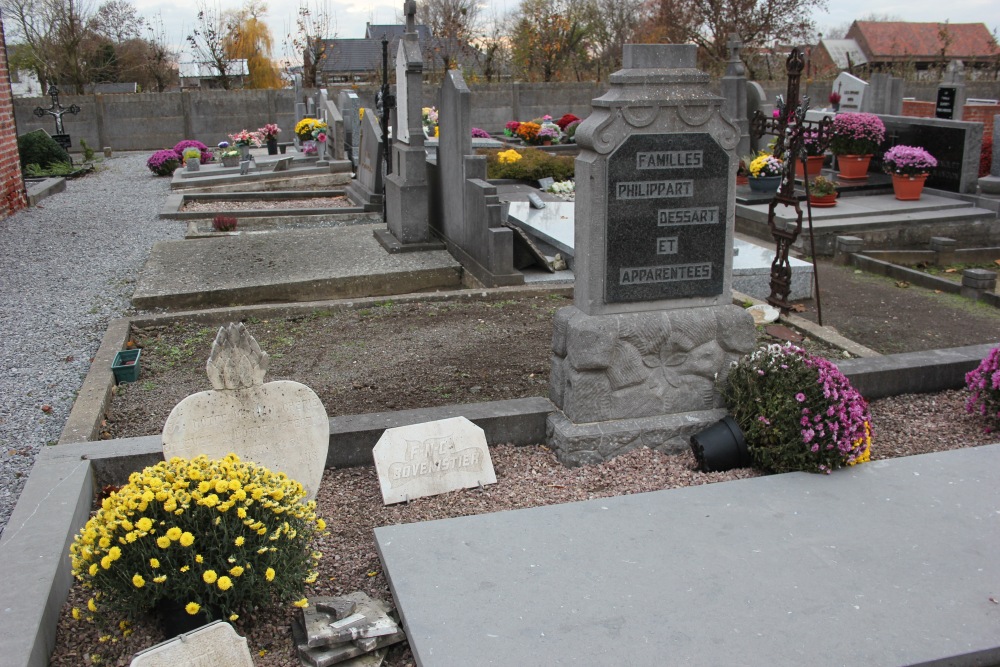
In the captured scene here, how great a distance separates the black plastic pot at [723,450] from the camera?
13.8 ft

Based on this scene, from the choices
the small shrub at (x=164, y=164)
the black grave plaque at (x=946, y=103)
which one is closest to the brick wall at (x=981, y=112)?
the black grave plaque at (x=946, y=103)

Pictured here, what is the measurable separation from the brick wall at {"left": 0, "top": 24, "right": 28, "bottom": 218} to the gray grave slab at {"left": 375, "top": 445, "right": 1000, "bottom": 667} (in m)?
11.4

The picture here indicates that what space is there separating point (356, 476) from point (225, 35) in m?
36.6

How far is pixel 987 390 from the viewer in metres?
4.62

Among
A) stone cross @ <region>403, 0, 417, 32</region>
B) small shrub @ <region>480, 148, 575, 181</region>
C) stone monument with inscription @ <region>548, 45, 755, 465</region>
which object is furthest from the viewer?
small shrub @ <region>480, 148, 575, 181</region>

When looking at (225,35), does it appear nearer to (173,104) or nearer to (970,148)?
(173,104)

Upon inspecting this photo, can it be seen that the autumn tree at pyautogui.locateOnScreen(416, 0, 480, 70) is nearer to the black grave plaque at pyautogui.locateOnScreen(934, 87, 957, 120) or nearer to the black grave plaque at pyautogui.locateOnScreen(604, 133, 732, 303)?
the black grave plaque at pyautogui.locateOnScreen(934, 87, 957, 120)

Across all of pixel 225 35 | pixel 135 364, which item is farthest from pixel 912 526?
pixel 225 35

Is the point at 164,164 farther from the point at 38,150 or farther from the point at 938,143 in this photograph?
the point at 938,143

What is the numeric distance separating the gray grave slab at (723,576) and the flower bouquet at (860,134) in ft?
33.6

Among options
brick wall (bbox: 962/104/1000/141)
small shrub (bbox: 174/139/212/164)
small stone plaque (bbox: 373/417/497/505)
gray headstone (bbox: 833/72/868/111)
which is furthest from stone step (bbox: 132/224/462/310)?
brick wall (bbox: 962/104/1000/141)

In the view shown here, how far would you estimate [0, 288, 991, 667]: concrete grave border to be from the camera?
2.83 metres

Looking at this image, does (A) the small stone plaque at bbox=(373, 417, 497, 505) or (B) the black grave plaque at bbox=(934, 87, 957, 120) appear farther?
(B) the black grave plaque at bbox=(934, 87, 957, 120)

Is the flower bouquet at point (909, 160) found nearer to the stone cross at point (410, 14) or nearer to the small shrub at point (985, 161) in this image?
the small shrub at point (985, 161)
